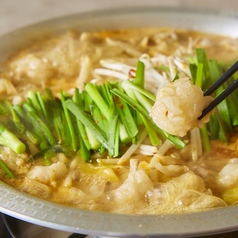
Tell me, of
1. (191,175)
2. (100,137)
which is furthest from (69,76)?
(191,175)

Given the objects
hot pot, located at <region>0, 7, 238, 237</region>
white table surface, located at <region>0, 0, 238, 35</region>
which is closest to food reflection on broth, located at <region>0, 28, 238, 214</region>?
hot pot, located at <region>0, 7, 238, 237</region>

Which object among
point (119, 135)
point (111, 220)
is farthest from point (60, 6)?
point (111, 220)

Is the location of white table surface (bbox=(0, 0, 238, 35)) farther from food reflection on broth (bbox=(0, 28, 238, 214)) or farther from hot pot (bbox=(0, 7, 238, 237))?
hot pot (bbox=(0, 7, 238, 237))

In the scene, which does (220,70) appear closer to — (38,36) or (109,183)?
(109,183)

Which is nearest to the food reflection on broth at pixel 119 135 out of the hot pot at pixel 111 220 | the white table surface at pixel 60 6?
the hot pot at pixel 111 220

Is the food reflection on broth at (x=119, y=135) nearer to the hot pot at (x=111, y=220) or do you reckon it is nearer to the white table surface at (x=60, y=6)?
the hot pot at (x=111, y=220)
